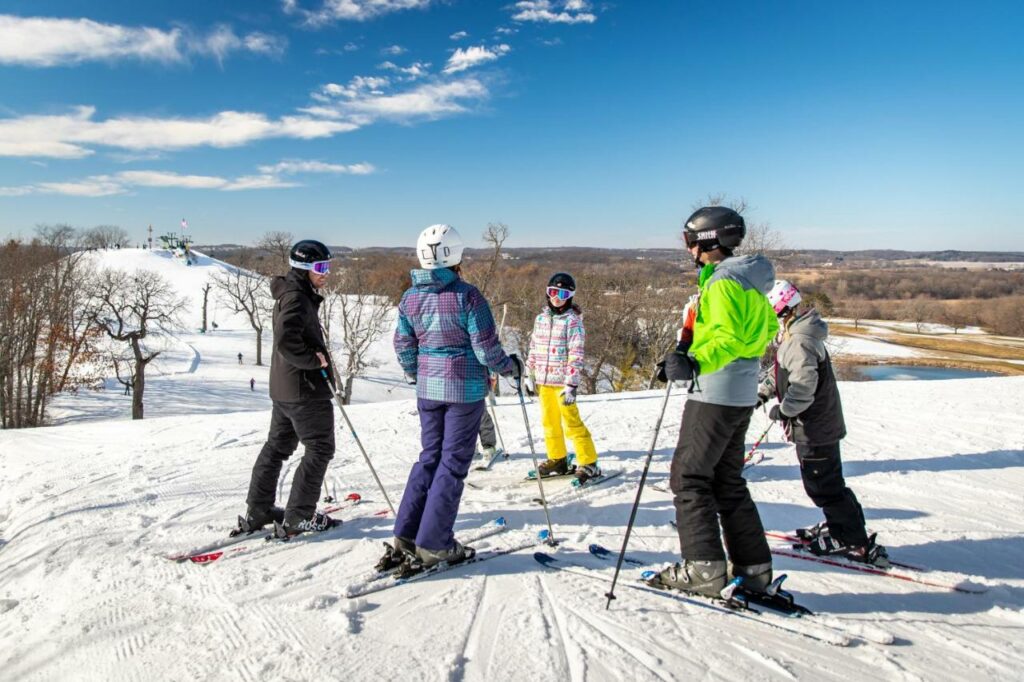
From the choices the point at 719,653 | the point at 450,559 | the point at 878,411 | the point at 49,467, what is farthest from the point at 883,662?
the point at 49,467

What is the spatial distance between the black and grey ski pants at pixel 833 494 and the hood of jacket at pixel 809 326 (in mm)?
795

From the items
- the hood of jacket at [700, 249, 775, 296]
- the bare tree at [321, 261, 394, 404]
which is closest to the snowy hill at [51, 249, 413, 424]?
the bare tree at [321, 261, 394, 404]

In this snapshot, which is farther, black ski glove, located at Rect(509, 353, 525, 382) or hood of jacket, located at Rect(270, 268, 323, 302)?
hood of jacket, located at Rect(270, 268, 323, 302)

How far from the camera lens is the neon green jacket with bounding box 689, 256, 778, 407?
293 cm

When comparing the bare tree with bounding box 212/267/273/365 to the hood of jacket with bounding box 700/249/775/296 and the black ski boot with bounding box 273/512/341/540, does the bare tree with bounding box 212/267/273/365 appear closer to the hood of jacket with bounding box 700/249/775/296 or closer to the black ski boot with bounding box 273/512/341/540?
the black ski boot with bounding box 273/512/341/540

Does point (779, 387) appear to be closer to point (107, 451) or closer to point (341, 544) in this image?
point (341, 544)

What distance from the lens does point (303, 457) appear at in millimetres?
4199

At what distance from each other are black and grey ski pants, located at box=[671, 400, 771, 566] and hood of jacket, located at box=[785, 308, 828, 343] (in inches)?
46.0

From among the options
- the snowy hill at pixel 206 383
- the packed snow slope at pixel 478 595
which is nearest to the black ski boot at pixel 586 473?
the packed snow slope at pixel 478 595

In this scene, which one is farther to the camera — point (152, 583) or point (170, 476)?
point (170, 476)

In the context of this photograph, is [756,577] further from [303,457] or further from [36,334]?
[36,334]

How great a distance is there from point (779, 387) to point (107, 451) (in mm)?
8475

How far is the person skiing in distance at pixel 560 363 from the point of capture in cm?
556

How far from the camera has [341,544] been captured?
410cm
